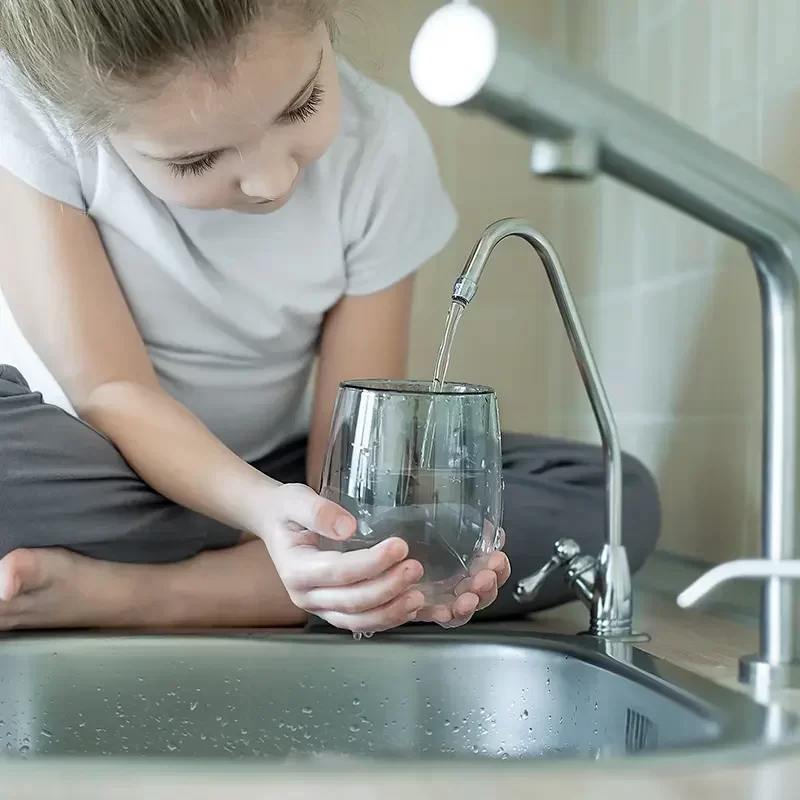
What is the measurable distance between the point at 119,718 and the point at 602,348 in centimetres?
100

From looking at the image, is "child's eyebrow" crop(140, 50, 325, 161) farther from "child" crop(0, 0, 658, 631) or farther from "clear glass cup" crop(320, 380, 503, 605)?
"clear glass cup" crop(320, 380, 503, 605)

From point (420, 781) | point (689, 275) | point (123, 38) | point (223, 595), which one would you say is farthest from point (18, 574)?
point (689, 275)

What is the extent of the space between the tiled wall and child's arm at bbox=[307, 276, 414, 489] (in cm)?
39

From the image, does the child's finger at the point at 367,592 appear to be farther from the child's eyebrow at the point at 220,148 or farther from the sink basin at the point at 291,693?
the child's eyebrow at the point at 220,148

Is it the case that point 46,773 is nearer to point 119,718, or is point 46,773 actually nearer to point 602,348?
point 119,718

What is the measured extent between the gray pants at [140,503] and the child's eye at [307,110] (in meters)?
0.33

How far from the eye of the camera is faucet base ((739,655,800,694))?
0.72m

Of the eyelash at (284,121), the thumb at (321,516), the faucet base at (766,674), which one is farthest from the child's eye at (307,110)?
the faucet base at (766,674)

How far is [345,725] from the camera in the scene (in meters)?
0.86

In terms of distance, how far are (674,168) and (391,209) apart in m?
0.59

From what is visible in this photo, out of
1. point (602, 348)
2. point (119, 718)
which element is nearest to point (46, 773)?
point (119, 718)

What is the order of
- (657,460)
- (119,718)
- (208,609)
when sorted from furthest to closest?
(657,460) → (208,609) → (119,718)

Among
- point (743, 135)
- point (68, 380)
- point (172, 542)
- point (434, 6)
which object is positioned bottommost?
point (172, 542)

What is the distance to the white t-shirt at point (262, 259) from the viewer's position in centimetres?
114
